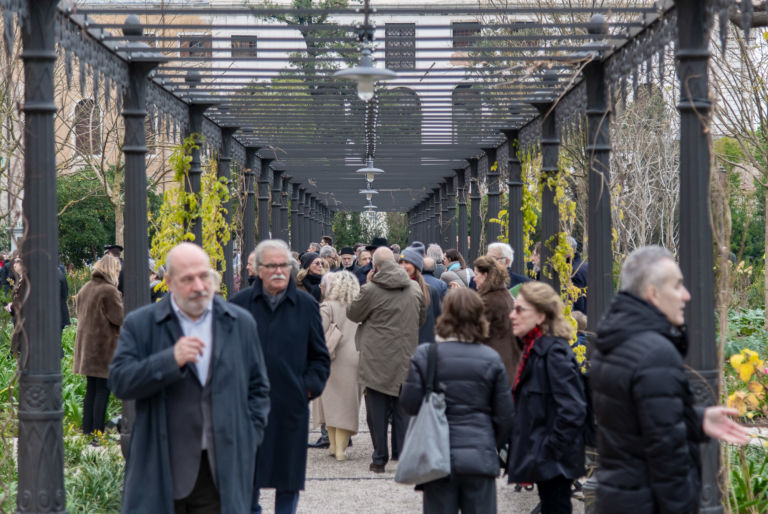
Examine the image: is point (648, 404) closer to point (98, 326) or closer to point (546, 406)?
point (546, 406)

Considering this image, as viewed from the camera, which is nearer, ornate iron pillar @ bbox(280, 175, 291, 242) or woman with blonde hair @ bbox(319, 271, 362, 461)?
woman with blonde hair @ bbox(319, 271, 362, 461)

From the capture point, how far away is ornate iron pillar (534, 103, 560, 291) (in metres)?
11.7

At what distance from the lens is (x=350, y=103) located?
1290 centimetres

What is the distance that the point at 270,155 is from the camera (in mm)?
20203

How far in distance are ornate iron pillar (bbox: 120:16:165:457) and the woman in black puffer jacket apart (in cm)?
360

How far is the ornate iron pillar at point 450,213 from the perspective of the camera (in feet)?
88.7

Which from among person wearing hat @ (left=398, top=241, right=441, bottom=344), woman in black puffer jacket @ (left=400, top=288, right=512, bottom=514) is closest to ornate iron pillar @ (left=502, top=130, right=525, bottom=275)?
person wearing hat @ (left=398, top=241, right=441, bottom=344)

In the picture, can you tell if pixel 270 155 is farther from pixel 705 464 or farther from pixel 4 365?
pixel 705 464

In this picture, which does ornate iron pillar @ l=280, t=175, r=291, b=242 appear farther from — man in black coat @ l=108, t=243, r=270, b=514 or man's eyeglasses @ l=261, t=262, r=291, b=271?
man in black coat @ l=108, t=243, r=270, b=514

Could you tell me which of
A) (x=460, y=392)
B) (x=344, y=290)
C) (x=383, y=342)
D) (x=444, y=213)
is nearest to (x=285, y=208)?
(x=444, y=213)

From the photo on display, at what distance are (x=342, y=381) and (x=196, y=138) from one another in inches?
141

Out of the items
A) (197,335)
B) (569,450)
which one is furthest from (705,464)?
(197,335)

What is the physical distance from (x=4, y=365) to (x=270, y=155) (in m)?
8.05

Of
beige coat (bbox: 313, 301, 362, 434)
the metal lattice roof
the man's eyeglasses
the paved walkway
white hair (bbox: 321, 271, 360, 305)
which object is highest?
the metal lattice roof
